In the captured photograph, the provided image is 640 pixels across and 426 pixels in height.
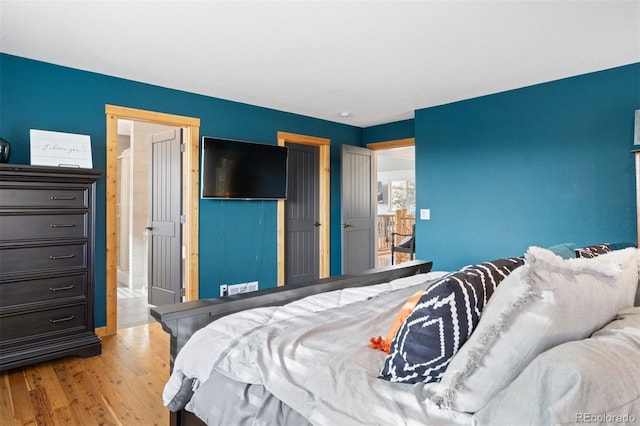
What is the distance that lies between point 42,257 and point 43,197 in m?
0.45

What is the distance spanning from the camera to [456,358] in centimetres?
102

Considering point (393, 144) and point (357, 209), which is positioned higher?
point (393, 144)

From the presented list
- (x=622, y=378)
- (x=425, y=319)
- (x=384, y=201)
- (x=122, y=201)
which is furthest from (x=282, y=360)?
(x=384, y=201)

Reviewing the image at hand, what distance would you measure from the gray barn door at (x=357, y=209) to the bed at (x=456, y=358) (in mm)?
3836

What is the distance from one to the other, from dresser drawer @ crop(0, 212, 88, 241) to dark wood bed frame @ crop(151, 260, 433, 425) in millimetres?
1723

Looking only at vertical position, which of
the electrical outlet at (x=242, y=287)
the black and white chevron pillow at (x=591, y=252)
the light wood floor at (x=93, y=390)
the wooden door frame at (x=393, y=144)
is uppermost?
the wooden door frame at (x=393, y=144)

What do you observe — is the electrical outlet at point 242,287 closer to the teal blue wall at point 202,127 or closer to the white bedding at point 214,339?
the teal blue wall at point 202,127

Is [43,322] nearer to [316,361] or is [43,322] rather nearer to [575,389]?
[316,361]

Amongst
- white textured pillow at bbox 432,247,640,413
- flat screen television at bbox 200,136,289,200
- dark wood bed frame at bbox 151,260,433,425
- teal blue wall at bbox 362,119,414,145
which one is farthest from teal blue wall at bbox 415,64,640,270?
white textured pillow at bbox 432,247,640,413

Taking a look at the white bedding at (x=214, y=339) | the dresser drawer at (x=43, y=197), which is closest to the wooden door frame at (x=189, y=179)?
the dresser drawer at (x=43, y=197)

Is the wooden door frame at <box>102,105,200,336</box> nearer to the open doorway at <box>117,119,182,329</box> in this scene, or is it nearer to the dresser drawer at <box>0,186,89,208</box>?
the open doorway at <box>117,119,182,329</box>

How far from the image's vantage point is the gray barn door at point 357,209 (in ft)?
17.7

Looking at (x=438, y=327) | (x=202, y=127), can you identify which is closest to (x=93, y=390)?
(x=438, y=327)

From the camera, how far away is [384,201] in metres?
12.9
